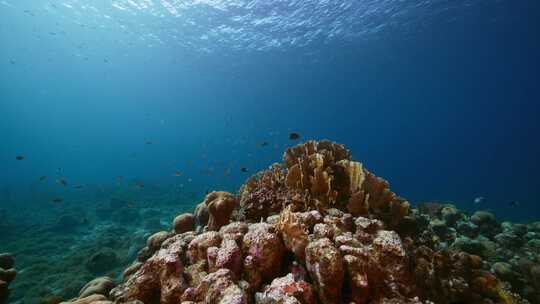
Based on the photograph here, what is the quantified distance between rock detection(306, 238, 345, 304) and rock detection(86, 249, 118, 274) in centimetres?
1205

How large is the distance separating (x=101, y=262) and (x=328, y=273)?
40.7ft

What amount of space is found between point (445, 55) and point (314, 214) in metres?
44.8

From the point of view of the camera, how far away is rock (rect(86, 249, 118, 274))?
11.1 metres

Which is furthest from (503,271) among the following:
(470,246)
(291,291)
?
(291,291)

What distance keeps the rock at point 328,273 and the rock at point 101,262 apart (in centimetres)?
1205

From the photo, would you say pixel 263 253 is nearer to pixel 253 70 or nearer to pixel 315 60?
pixel 315 60

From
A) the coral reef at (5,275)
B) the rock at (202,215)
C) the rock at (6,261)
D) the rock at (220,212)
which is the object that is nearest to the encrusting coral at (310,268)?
the rock at (220,212)

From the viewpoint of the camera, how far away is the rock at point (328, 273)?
→ 2420 mm

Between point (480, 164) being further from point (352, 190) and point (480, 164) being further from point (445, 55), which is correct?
point (352, 190)

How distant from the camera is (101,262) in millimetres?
11273

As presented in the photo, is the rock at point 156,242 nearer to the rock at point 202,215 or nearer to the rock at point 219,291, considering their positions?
the rock at point 202,215

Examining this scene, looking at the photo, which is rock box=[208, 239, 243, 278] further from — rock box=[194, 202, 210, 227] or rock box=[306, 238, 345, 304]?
rock box=[194, 202, 210, 227]

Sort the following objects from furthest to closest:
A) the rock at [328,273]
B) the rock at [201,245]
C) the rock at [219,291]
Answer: the rock at [201,245] < the rock at [328,273] < the rock at [219,291]

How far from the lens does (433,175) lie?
411 ft
